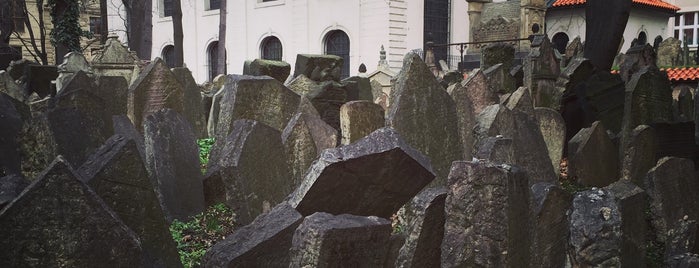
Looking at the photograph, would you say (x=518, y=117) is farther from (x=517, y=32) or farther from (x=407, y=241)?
(x=517, y=32)

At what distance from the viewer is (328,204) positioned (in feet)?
12.1

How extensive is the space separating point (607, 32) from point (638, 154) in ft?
16.0

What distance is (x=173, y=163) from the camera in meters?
4.99

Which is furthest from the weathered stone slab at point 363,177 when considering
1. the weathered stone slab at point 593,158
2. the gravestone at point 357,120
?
the weathered stone slab at point 593,158

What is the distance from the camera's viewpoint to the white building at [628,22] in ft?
93.1

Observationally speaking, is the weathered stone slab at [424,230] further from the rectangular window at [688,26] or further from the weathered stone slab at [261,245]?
the rectangular window at [688,26]

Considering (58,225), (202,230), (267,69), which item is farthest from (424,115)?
(267,69)

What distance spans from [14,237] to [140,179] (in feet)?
3.03

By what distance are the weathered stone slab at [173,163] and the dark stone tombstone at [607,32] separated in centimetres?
803

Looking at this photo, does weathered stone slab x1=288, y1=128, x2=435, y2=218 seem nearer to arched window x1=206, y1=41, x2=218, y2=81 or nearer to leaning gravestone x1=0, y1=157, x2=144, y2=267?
leaning gravestone x1=0, y1=157, x2=144, y2=267

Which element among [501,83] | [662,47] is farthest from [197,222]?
[662,47]

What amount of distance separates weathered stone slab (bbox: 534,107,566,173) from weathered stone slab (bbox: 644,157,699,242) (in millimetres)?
1544

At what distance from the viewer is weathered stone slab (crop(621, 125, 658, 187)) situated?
6.87 metres

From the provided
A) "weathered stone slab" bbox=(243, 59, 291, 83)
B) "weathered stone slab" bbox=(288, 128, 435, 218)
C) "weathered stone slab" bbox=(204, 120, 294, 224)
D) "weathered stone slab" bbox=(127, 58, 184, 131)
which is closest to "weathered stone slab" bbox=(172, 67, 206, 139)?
"weathered stone slab" bbox=(127, 58, 184, 131)
